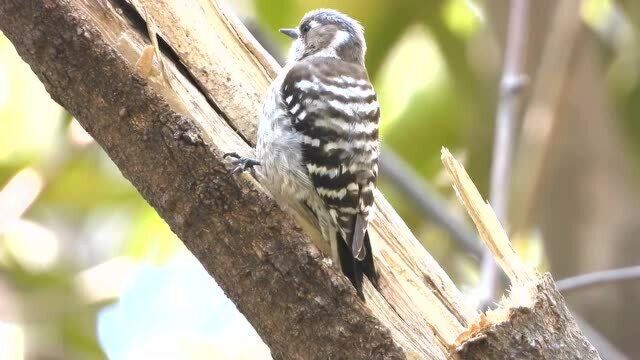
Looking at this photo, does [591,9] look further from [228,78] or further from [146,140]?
[146,140]

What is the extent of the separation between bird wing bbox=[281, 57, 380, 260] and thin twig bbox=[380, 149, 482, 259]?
128 cm

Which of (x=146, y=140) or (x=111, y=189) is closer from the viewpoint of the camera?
(x=146, y=140)

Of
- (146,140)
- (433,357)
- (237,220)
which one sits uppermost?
(146,140)

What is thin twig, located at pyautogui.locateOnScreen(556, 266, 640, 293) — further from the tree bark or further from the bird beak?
the bird beak

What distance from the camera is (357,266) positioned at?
2.27 metres

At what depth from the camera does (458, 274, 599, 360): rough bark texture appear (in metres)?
1.98

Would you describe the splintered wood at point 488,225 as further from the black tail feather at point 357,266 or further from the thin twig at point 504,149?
the thin twig at point 504,149

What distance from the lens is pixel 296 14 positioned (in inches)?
159

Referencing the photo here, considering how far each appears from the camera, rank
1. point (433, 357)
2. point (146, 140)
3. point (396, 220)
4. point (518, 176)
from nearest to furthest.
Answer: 1. point (146, 140)
2. point (433, 357)
3. point (396, 220)
4. point (518, 176)

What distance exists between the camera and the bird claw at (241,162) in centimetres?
213

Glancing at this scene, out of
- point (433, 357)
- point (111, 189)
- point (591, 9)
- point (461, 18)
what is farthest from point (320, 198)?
point (591, 9)

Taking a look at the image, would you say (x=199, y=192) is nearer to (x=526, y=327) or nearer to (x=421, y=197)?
(x=526, y=327)

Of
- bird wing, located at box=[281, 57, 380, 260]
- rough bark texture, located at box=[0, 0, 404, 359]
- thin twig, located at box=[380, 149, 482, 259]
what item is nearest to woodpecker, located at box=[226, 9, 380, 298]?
bird wing, located at box=[281, 57, 380, 260]

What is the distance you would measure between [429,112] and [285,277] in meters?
2.32
